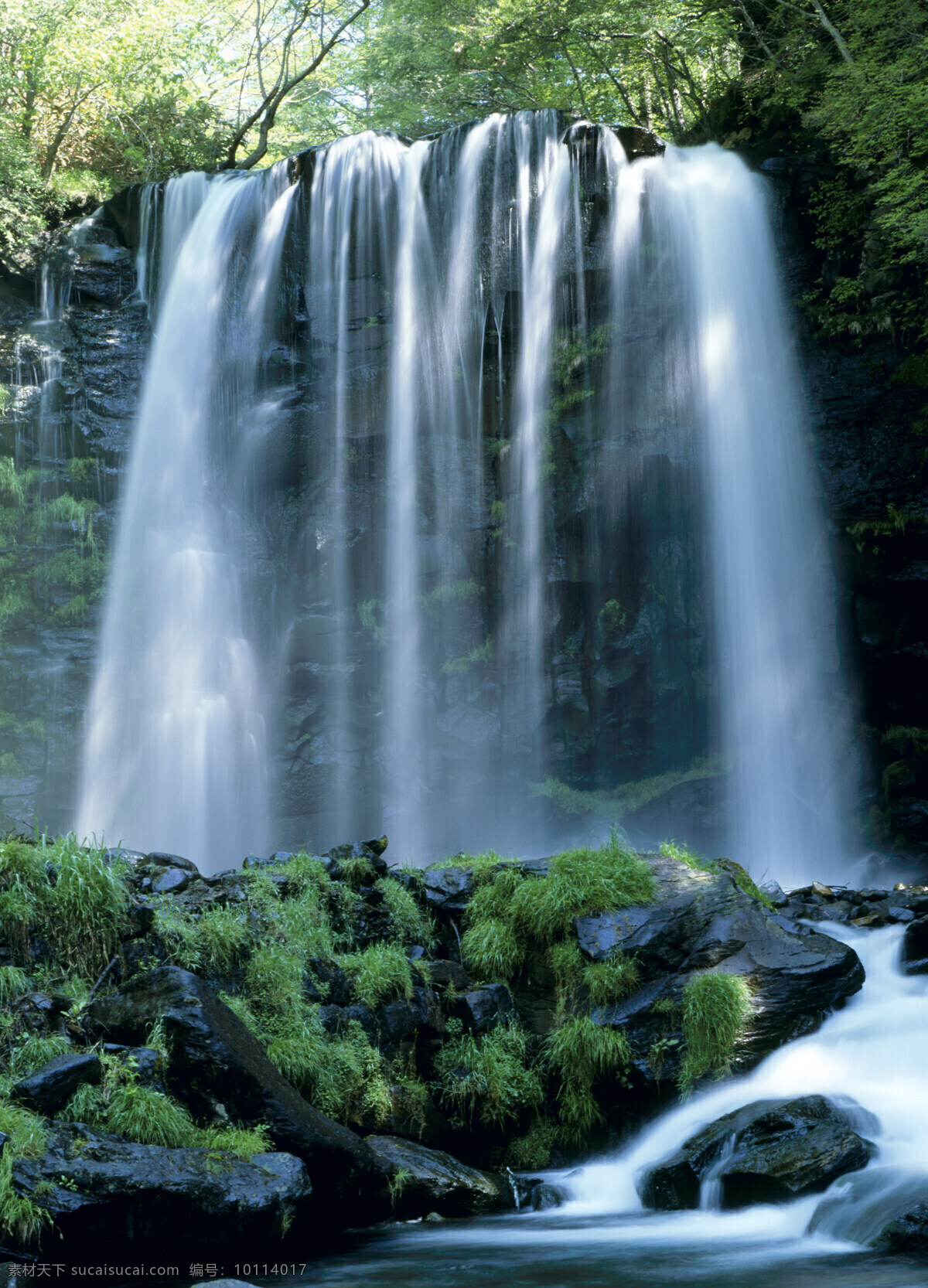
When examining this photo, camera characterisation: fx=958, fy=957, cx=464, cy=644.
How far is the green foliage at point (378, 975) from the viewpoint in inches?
264

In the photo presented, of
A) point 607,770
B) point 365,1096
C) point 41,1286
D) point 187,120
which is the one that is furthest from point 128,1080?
point 187,120

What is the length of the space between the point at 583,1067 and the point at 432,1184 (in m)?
1.42

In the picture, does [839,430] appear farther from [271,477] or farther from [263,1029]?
[263,1029]

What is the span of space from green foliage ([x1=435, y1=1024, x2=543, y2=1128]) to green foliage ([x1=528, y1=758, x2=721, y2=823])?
24.4ft

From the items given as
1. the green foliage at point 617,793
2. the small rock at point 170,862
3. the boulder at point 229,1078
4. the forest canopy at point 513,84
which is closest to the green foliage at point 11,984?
the boulder at point 229,1078

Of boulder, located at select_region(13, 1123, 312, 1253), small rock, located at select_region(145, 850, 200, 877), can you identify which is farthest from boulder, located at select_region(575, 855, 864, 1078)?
small rock, located at select_region(145, 850, 200, 877)

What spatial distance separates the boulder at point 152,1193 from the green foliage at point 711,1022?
2861mm

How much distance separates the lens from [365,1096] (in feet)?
20.2

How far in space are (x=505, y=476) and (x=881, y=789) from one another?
23.6 feet

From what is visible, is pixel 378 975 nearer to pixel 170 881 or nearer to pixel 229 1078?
pixel 170 881

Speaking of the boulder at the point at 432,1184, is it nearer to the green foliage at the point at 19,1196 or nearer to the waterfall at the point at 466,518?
the green foliage at the point at 19,1196

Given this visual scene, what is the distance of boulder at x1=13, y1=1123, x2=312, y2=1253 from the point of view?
429 centimetres

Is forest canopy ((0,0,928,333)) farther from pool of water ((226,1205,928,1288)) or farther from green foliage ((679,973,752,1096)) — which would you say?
pool of water ((226,1205,928,1288))

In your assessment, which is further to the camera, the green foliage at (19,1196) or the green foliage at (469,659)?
the green foliage at (469,659)
